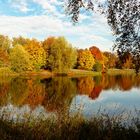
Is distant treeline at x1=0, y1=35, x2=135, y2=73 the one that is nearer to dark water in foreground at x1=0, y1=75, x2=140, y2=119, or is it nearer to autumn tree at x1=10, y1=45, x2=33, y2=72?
autumn tree at x1=10, y1=45, x2=33, y2=72

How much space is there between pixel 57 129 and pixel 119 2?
355 centimetres

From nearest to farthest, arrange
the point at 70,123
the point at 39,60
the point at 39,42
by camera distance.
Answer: the point at 70,123 < the point at 39,60 < the point at 39,42

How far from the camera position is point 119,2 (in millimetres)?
8500

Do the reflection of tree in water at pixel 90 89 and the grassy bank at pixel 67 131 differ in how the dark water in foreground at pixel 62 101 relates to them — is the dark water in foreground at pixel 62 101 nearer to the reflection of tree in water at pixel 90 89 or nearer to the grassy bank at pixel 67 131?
the reflection of tree in water at pixel 90 89

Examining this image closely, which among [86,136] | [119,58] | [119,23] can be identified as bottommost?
[86,136]

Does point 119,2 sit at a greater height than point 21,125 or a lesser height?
greater

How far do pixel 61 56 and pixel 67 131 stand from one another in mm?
64315

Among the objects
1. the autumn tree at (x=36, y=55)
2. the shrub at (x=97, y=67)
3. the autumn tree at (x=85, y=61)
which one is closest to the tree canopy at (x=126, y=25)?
the autumn tree at (x=36, y=55)

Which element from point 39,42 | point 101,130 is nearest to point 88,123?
point 101,130

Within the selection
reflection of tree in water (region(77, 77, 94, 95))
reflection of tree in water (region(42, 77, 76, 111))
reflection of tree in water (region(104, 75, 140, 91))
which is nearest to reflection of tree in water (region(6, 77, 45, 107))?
reflection of tree in water (region(42, 77, 76, 111))

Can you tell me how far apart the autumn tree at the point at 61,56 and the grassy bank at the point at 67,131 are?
63.0m

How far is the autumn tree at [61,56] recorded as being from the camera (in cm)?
7319

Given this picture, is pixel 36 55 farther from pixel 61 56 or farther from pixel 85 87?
pixel 85 87

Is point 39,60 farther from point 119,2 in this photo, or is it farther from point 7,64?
point 119,2
